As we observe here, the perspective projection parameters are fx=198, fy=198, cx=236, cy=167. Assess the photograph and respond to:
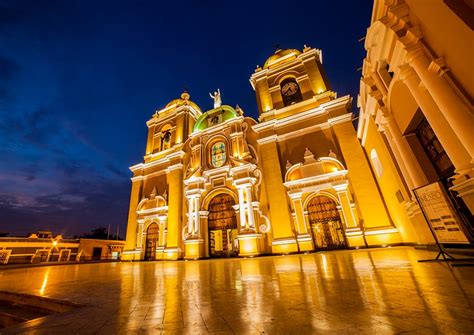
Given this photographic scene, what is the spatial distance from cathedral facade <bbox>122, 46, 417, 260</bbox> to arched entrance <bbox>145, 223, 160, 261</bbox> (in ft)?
0.27

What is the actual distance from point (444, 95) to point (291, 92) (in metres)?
12.4

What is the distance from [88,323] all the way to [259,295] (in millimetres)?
1903

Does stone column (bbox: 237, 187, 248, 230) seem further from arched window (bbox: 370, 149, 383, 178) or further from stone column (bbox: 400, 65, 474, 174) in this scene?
stone column (bbox: 400, 65, 474, 174)

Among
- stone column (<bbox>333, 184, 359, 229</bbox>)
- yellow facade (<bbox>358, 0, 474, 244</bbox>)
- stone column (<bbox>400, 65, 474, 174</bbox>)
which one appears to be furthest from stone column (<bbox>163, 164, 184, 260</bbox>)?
stone column (<bbox>400, 65, 474, 174</bbox>)

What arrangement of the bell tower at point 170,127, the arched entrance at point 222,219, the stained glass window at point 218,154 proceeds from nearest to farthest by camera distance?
the arched entrance at point 222,219 < the stained glass window at point 218,154 < the bell tower at point 170,127

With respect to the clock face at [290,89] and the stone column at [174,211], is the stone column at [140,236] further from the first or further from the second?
the clock face at [290,89]

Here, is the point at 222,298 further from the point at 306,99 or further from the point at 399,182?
the point at 306,99

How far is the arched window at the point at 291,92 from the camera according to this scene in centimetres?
1548

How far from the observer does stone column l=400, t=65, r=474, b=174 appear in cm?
416

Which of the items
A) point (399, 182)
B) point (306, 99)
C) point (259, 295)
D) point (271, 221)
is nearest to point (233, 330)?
point (259, 295)

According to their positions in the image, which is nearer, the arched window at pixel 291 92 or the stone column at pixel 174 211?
the stone column at pixel 174 211

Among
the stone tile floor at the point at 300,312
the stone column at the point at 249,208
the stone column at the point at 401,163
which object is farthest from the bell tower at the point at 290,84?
the stone tile floor at the point at 300,312

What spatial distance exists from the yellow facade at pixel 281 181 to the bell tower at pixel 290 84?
8 centimetres

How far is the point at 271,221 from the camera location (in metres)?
12.2
